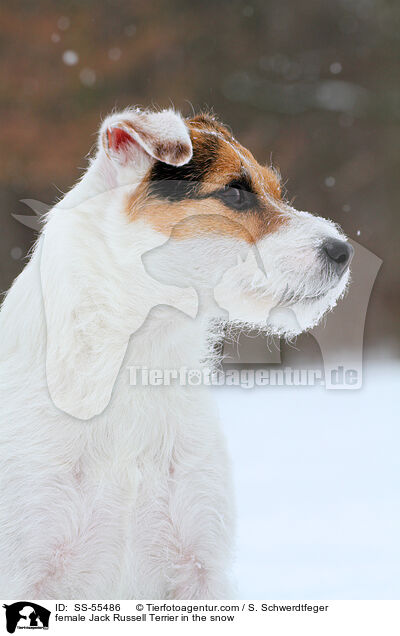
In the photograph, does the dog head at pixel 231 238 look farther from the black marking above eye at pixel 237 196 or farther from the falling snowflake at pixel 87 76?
the falling snowflake at pixel 87 76

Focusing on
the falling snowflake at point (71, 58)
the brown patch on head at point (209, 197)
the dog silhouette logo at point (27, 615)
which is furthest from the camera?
the falling snowflake at point (71, 58)

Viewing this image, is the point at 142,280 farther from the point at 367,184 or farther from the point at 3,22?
the point at 367,184

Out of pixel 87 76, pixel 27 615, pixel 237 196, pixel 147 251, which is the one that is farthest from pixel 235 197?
pixel 87 76

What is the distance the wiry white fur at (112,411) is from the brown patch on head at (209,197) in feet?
0.10

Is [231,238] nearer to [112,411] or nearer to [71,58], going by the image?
[112,411]

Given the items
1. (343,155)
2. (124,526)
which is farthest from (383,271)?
(124,526)

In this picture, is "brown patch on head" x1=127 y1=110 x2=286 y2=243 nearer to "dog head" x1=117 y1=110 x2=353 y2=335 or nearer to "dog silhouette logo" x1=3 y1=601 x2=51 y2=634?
"dog head" x1=117 y1=110 x2=353 y2=335

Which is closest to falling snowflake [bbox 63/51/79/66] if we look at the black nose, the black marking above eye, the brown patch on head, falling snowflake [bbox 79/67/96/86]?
falling snowflake [bbox 79/67/96/86]

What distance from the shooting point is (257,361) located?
1979 mm

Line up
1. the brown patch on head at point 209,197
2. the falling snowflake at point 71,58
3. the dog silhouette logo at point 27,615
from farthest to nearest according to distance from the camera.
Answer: the falling snowflake at point 71,58, the brown patch on head at point 209,197, the dog silhouette logo at point 27,615

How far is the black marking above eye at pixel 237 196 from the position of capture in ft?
4.33

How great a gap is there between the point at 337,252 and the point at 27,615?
3.01ft

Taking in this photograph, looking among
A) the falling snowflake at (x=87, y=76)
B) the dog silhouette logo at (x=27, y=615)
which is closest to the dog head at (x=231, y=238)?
the dog silhouette logo at (x=27, y=615)

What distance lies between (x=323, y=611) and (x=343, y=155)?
1.99 meters
